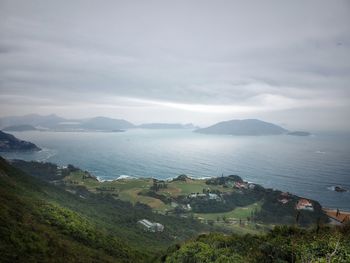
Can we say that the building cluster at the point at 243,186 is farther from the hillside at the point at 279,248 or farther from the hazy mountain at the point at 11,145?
the hazy mountain at the point at 11,145

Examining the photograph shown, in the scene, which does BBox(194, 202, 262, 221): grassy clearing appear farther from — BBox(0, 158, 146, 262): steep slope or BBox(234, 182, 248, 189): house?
BBox(0, 158, 146, 262): steep slope

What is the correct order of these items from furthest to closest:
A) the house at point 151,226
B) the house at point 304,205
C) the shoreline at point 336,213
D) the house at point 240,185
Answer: the house at point 240,185
the house at point 304,205
the shoreline at point 336,213
the house at point 151,226

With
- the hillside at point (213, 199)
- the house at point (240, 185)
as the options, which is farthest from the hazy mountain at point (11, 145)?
the house at point (240, 185)

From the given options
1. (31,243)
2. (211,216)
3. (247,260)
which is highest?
(247,260)

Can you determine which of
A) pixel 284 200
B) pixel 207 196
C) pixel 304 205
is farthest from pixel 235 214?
pixel 304 205

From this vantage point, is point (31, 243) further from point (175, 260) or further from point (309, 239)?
point (309, 239)

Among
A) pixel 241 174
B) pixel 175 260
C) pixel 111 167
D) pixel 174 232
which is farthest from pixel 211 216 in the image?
pixel 111 167

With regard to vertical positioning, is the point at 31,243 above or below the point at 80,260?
above

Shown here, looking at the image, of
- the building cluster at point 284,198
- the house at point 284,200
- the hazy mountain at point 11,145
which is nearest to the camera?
the house at point 284,200
